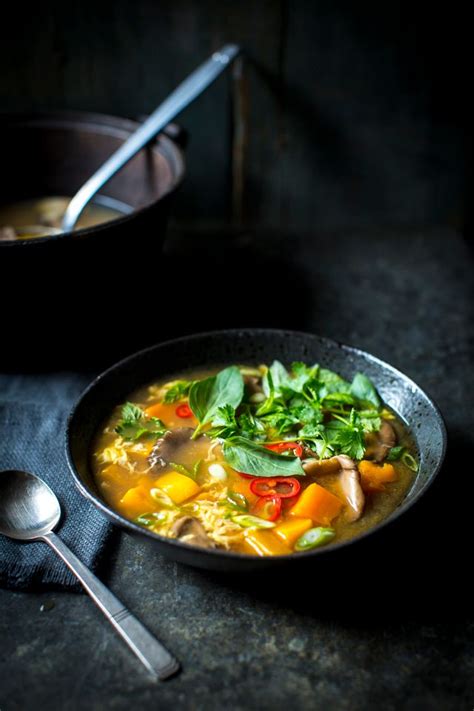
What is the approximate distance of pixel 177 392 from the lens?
265cm

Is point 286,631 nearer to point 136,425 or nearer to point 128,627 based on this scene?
point 128,627

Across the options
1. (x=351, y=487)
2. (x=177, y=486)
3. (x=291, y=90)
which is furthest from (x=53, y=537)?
(x=291, y=90)

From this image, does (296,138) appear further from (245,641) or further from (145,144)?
(245,641)

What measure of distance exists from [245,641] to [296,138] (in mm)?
2829

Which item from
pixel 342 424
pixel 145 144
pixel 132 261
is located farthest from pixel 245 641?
pixel 145 144

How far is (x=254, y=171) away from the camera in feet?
13.8

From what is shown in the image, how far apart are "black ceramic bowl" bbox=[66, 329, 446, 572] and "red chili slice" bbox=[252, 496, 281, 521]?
0.84 feet

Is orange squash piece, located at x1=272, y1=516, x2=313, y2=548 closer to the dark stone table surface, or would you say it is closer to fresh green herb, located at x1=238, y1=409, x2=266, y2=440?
the dark stone table surface

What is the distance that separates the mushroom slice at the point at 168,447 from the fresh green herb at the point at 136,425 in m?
0.05

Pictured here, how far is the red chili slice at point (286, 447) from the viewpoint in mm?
2367

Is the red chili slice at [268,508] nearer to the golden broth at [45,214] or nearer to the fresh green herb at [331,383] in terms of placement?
the fresh green herb at [331,383]

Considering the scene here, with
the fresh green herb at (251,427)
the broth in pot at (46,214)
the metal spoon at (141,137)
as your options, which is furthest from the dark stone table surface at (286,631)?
the broth in pot at (46,214)

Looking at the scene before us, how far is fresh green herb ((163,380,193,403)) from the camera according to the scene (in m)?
2.64

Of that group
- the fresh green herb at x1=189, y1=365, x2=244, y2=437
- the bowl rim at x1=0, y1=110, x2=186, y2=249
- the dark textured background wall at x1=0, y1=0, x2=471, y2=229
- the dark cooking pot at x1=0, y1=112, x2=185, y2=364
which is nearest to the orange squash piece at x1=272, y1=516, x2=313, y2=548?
the fresh green herb at x1=189, y1=365, x2=244, y2=437
